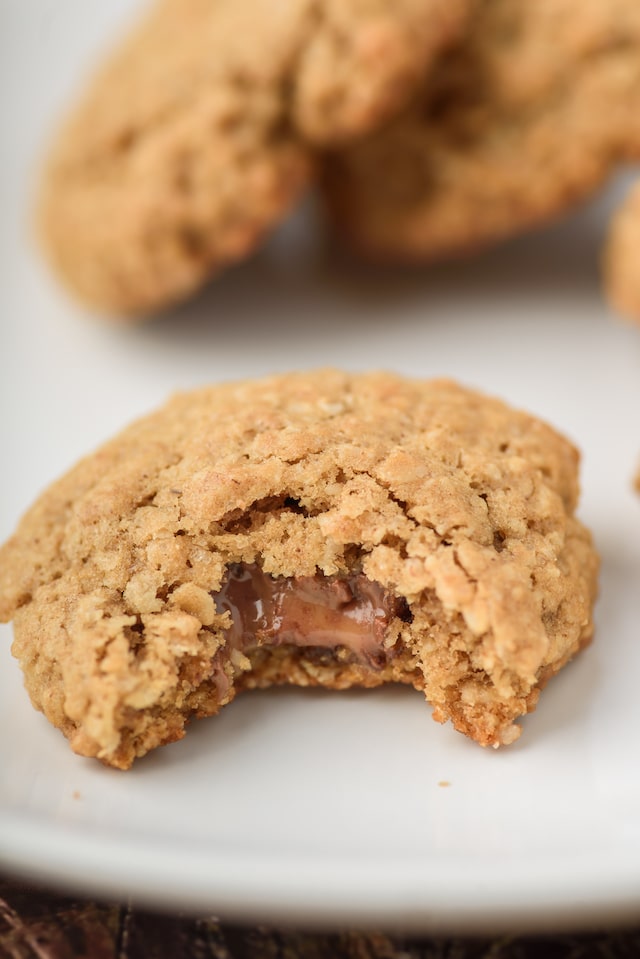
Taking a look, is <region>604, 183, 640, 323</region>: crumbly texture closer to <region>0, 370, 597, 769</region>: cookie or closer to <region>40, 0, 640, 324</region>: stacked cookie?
<region>40, 0, 640, 324</region>: stacked cookie

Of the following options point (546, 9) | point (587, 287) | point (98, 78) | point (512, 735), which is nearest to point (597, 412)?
point (587, 287)

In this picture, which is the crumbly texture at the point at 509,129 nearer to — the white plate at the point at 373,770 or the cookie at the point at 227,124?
the cookie at the point at 227,124

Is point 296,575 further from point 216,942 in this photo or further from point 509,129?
point 509,129

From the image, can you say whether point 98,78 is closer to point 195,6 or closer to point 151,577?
point 195,6

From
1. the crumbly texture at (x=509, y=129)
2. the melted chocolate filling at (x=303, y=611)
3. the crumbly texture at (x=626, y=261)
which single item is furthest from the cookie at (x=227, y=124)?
the melted chocolate filling at (x=303, y=611)

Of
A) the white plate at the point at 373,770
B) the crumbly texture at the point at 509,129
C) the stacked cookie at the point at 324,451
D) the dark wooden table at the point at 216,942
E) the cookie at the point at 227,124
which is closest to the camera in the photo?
the white plate at the point at 373,770

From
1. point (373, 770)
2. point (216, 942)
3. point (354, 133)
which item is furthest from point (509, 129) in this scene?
point (216, 942)
